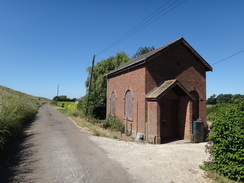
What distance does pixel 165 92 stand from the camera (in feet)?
31.6

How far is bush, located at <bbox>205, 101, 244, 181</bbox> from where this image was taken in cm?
448

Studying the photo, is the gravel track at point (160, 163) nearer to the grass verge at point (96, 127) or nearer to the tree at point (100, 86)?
the grass verge at point (96, 127)

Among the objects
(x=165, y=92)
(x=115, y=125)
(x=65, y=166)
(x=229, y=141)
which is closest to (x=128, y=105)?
(x=115, y=125)

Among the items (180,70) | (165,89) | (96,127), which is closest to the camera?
(165,89)

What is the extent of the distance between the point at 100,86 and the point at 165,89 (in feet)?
64.8

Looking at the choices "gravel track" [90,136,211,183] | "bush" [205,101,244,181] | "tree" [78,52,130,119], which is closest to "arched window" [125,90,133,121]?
"gravel track" [90,136,211,183]

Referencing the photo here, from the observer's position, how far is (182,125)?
34.8 feet

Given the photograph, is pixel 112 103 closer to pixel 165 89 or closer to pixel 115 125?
pixel 115 125

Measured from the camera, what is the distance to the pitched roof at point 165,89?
9578 millimetres

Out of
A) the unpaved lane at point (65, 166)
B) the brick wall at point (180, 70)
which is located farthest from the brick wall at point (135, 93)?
the unpaved lane at point (65, 166)

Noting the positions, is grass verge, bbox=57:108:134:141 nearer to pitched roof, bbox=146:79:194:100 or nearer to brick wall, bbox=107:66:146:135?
brick wall, bbox=107:66:146:135

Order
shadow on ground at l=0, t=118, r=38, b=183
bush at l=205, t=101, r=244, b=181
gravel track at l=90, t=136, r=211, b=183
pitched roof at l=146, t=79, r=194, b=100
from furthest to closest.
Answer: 1. pitched roof at l=146, t=79, r=194, b=100
2. gravel track at l=90, t=136, r=211, b=183
3. shadow on ground at l=0, t=118, r=38, b=183
4. bush at l=205, t=101, r=244, b=181

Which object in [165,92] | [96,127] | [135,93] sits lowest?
[96,127]

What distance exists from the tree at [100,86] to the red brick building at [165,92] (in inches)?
238
